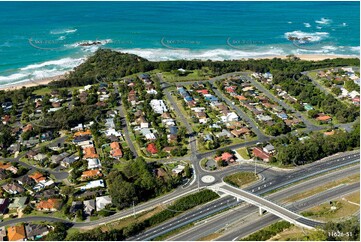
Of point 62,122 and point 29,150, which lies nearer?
point 29,150

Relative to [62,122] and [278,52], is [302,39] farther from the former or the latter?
[62,122]

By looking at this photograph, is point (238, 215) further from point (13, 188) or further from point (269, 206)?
point (13, 188)

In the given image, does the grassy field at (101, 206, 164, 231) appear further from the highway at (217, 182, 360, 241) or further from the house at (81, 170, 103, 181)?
the house at (81, 170, 103, 181)

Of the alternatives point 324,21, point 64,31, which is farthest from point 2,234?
point 324,21

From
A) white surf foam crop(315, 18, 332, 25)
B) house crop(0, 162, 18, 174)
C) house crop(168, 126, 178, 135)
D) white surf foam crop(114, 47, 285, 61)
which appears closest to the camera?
house crop(0, 162, 18, 174)

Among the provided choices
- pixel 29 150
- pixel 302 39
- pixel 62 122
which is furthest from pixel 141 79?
pixel 302 39

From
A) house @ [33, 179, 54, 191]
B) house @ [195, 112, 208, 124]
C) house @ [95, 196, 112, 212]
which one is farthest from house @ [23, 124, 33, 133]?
house @ [195, 112, 208, 124]

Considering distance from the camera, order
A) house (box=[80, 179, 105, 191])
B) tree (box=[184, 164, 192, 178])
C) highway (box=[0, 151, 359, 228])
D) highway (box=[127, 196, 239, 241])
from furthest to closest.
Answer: tree (box=[184, 164, 192, 178]) → house (box=[80, 179, 105, 191]) → highway (box=[0, 151, 359, 228]) → highway (box=[127, 196, 239, 241])

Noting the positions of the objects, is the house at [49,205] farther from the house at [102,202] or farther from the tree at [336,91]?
the tree at [336,91]
